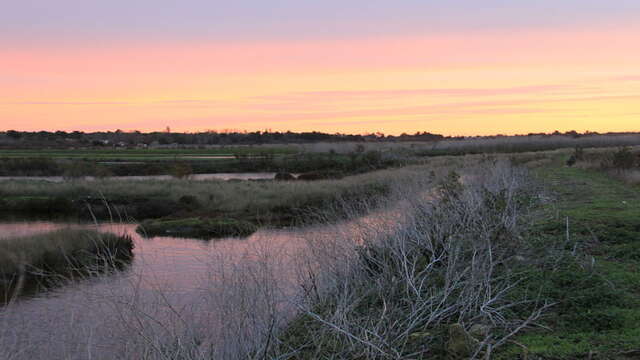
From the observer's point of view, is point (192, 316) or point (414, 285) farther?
point (414, 285)

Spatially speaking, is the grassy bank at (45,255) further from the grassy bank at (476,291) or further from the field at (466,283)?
the grassy bank at (476,291)

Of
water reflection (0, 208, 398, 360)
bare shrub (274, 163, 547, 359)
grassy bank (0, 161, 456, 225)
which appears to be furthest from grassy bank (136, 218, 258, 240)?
bare shrub (274, 163, 547, 359)

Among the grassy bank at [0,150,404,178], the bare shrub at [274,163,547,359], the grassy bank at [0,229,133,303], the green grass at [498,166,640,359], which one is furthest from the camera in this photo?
the grassy bank at [0,150,404,178]

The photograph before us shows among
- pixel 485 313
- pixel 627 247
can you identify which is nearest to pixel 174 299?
pixel 485 313

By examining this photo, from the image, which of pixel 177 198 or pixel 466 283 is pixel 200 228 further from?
pixel 466 283

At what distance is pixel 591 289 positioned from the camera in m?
7.16

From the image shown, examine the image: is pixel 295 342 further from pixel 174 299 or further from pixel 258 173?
pixel 258 173

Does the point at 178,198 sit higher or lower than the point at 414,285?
lower

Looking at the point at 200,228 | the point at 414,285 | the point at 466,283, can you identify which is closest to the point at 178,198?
the point at 200,228

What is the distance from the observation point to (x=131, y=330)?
556 centimetres

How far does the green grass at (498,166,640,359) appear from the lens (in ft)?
18.2

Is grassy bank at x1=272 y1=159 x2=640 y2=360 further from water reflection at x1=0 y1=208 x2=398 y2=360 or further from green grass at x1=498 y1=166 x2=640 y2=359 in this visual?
water reflection at x1=0 y1=208 x2=398 y2=360

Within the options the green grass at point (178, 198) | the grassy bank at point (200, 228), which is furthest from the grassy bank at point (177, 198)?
the grassy bank at point (200, 228)

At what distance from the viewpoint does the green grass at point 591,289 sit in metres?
5.55
